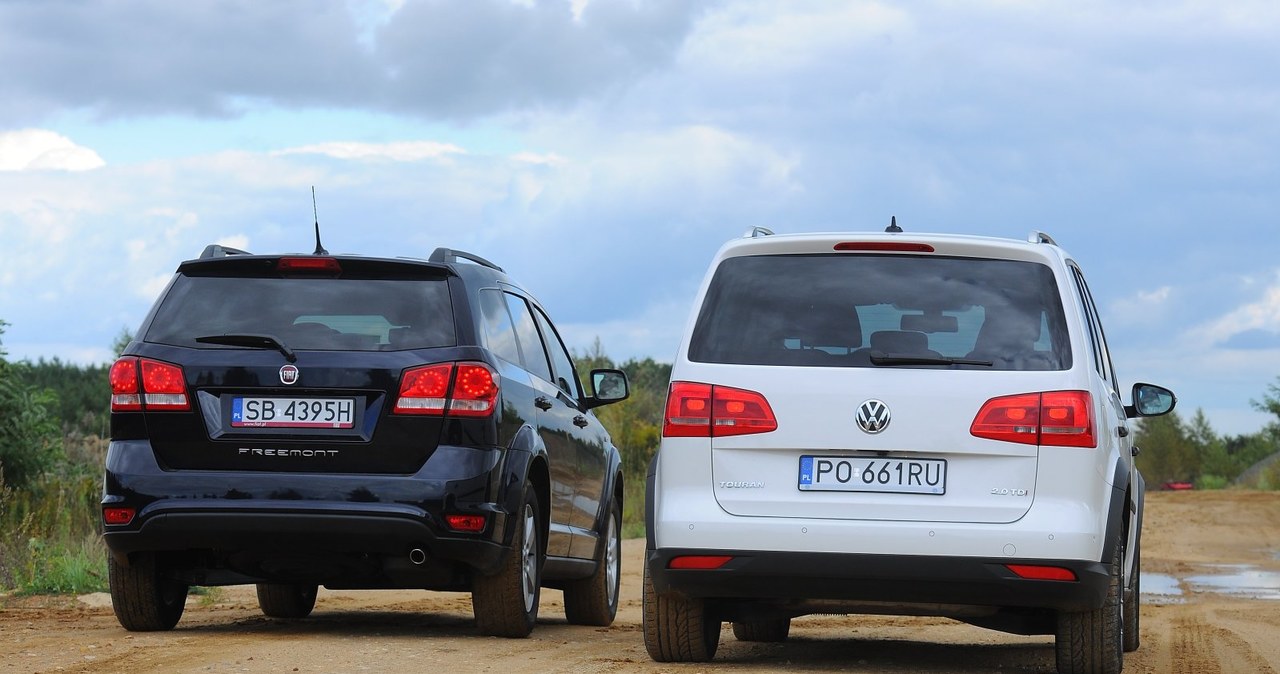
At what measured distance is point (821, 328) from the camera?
7133 mm

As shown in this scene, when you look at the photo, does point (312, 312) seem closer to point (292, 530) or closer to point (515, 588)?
point (292, 530)

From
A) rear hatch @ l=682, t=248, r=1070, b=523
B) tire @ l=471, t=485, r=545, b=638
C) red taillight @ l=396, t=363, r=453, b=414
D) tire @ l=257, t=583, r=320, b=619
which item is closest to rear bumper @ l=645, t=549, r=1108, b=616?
rear hatch @ l=682, t=248, r=1070, b=523

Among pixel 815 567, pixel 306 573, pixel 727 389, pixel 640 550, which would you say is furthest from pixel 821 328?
pixel 640 550

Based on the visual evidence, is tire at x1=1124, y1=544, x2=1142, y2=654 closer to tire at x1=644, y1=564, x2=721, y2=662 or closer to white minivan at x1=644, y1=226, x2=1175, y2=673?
white minivan at x1=644, y1=226, x2=1175, y2=673

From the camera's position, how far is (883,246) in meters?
7.25

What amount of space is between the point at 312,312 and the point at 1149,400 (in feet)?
14.2

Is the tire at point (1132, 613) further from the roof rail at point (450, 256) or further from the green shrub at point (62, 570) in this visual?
the green shrub at point (62, 570)

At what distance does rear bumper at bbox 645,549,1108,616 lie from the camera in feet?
22.0

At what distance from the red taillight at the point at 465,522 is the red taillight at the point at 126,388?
1.55m

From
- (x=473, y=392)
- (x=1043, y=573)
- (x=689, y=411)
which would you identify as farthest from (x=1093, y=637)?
(x=473, y=392)

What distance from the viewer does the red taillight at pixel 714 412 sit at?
692 centimetres

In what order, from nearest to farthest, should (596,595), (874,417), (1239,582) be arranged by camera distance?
(874,417), (596,595), (1239,582)

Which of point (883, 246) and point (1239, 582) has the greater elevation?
point (883, 246)

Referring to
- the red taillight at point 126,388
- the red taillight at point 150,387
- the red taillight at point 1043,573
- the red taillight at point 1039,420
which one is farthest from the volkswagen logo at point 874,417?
the red taillight at point 126,388
